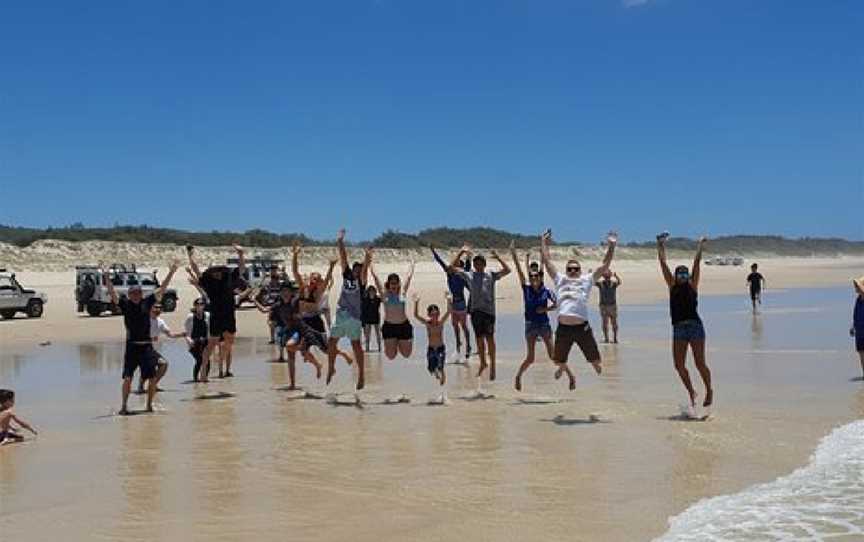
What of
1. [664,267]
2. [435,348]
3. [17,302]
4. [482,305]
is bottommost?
[435,348]

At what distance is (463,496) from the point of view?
6.55 metres

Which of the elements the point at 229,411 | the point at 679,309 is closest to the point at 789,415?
the point at 679,309

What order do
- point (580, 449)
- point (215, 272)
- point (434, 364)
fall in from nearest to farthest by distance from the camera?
point (580, 449), point (434, 364), point (215, 272)

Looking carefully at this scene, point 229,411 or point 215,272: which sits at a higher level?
point 215,272

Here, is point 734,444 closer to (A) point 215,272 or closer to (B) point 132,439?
(B) point 132,439

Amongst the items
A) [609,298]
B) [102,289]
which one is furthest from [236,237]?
[609,298]

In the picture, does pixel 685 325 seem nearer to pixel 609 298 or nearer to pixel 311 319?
pixel 311 319

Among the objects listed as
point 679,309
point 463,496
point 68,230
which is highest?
point 68,230

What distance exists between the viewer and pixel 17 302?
28.9 metres

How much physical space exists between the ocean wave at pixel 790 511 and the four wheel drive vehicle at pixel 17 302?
2708 cm

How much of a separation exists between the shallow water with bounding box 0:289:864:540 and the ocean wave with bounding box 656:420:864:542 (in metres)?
0.17

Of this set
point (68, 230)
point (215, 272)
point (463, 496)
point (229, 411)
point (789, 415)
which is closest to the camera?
point (463, 496)

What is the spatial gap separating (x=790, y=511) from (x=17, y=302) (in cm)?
2782

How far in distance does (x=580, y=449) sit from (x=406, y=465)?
5.48 feet
